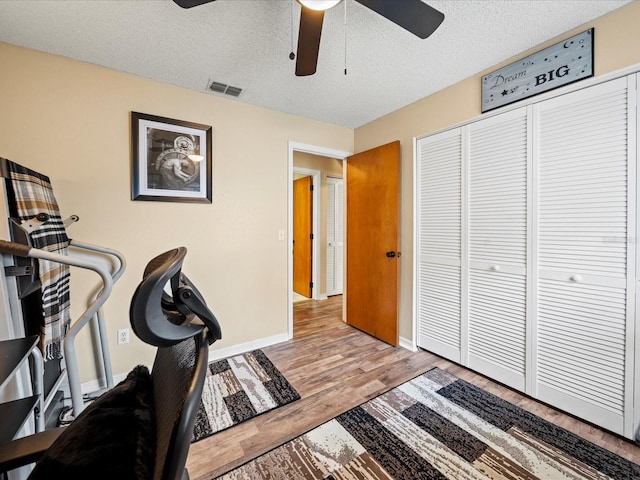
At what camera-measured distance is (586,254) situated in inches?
65.7

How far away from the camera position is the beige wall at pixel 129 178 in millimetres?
1841

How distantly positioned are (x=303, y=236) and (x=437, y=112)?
292 centimetres

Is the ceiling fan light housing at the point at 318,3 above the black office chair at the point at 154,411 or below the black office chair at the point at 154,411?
above

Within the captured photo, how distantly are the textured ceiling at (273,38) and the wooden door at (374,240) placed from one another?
32.0 inches

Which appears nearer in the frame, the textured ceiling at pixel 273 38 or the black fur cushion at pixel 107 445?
the black fur cushion at pixel 107 445

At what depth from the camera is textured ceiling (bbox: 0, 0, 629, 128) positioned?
1.50 meters

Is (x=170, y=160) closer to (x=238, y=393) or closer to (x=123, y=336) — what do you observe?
(x=123, y=336)

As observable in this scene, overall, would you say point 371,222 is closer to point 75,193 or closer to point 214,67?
point 214,67

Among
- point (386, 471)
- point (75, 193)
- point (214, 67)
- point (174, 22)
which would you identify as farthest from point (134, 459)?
point (214, 67)

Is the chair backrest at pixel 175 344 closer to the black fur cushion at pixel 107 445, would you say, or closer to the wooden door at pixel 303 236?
the black fur cushion at pixel 107 445

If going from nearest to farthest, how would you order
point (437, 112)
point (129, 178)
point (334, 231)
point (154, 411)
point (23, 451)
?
point (154, 411) → point (23, 451) → point (129, 178) → point (437, 112) → point (334, 231)

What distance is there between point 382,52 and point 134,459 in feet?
7.46

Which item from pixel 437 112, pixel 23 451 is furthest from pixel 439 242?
pixel 23 451

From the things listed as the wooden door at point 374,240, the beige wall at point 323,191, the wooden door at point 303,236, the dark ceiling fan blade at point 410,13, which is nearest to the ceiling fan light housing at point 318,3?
the dark ceiling fan blade at point 410,13
